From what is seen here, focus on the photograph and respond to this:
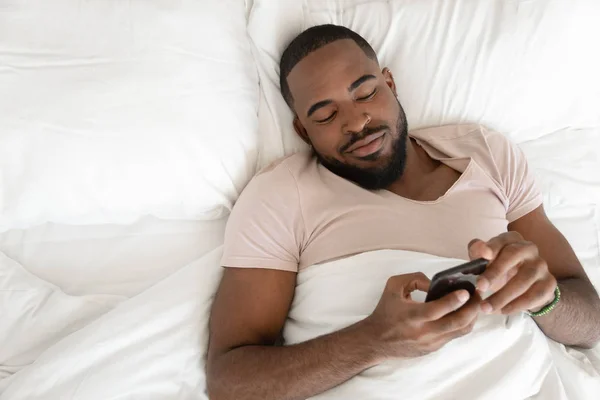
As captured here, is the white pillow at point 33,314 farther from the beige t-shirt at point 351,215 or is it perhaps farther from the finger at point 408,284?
the finger at point 408,284

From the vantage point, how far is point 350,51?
1185mm

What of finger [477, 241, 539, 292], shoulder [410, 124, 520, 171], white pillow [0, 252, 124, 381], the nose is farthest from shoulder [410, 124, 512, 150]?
white pillow [0, 252, 124, 381]

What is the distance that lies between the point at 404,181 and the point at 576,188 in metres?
0.51

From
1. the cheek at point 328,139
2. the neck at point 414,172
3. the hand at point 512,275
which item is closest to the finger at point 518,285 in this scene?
the hand at point 512,275

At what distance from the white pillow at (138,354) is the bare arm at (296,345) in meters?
0.04

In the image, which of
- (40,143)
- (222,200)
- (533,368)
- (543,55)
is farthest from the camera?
(543,55)

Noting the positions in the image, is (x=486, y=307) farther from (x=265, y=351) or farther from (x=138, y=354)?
(x=138, y=354)

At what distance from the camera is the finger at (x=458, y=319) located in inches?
29.5

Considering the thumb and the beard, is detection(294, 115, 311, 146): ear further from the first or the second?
the thumb

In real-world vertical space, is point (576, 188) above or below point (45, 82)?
below

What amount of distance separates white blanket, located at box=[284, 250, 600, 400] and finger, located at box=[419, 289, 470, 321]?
0.16 metres

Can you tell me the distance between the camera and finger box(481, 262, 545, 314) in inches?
31.7

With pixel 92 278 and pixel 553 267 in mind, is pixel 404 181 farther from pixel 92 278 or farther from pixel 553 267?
pixel 92 278

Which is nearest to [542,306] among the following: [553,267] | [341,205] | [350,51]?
[553,267]
